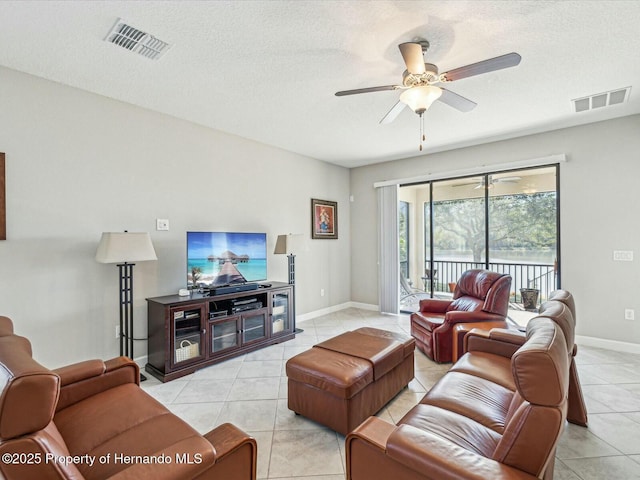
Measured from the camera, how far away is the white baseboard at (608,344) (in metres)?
3.64

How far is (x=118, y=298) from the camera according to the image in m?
3.15

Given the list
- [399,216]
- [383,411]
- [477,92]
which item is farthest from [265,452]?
[399,216]

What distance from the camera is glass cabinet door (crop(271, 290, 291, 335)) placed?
4.10 m

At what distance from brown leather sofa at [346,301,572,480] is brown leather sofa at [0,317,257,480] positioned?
1.85 ft

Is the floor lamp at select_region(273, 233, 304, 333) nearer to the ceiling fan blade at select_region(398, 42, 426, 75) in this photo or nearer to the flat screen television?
the flat screen television

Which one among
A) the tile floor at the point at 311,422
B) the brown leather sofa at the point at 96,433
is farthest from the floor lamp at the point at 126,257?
the brown leather sofa at the point at 96,433

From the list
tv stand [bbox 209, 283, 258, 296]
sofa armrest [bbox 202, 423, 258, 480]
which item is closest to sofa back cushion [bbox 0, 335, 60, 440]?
sofa armrest [bbox 202, 423, 258, 480]

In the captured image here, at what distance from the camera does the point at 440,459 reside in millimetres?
1142

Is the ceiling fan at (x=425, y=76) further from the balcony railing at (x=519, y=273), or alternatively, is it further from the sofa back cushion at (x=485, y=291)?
the balcony railing at (x=519, y=273)

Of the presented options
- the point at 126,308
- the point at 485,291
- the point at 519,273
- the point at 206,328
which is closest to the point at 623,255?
the point at 519,273

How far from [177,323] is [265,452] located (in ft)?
5.38

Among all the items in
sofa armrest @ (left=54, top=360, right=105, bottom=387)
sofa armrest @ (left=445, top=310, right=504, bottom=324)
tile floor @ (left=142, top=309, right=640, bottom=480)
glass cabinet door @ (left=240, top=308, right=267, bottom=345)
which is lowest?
tile floor @ (left=142, top=309, right=640, bottom=480)

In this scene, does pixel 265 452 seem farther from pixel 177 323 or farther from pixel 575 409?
pixel 575 409

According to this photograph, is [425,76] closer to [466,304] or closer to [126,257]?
[466,304]
